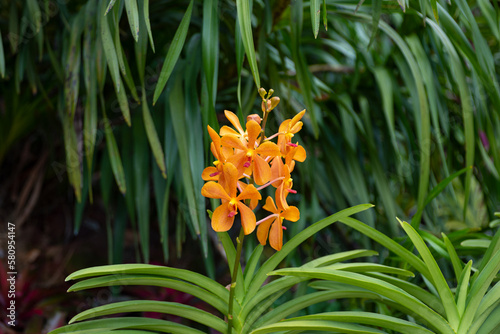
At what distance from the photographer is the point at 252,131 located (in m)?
0.47

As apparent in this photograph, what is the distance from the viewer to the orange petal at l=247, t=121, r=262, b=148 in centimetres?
47

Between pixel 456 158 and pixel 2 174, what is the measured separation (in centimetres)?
150

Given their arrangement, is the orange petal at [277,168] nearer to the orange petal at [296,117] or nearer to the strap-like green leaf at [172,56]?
the orange petal at [296,117]

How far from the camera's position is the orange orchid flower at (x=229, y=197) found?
1.54 ft

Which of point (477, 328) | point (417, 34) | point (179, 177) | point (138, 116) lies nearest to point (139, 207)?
point (179, 177)

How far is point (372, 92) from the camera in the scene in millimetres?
1163

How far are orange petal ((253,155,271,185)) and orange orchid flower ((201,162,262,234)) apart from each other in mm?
17

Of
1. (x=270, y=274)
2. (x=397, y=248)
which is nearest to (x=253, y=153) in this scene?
(x=270, y=274)

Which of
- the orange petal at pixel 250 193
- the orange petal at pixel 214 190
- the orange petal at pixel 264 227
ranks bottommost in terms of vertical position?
the orange petal at pixel 264 227

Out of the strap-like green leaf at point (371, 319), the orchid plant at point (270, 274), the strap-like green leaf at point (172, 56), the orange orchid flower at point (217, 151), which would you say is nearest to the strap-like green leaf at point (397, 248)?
the orchid plant at point (270, 274)

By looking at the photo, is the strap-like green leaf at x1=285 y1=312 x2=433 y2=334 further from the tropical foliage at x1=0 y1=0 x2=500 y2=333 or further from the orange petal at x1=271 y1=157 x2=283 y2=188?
the orange petal at x1=271 y1=157 x2=283 y2=188

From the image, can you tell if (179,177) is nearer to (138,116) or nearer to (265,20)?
(138,116)

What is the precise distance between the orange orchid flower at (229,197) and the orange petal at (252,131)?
0.12ft

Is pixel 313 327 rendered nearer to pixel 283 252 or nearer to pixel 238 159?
pixel 283 252
